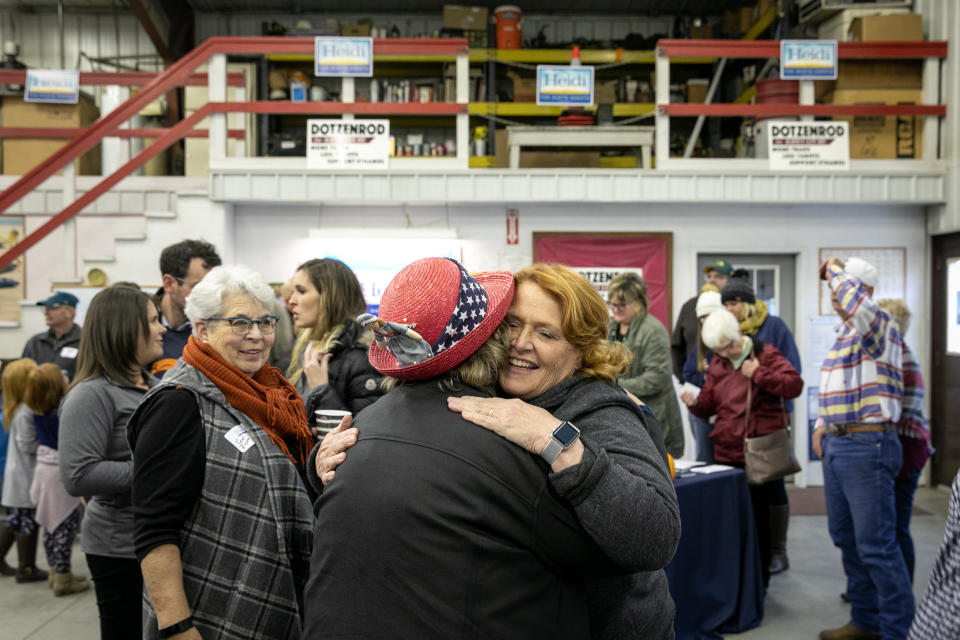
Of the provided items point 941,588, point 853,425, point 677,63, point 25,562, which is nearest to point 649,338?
point 853,425

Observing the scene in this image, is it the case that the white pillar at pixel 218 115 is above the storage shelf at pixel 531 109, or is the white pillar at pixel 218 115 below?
below

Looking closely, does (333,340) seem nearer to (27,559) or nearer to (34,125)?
(27,559)

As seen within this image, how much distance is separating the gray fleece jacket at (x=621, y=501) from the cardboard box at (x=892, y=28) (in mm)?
7003

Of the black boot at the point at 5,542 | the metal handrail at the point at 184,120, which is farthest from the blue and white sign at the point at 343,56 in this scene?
the black boot at the point at 5,542

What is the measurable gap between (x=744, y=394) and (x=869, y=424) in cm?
84

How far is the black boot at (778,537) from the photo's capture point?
466 cm

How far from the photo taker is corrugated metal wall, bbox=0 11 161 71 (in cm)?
1099

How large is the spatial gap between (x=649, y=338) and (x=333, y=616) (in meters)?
3.52

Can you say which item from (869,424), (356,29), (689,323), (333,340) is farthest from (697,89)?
(333,340)

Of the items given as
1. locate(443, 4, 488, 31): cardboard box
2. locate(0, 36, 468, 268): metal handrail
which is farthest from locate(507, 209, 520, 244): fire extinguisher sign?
locate(443, 4, 488, 31): cardboard box

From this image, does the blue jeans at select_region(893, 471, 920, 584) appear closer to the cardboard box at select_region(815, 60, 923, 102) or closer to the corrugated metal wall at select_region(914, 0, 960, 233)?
the corrugated metal wall at select_region(914, 0, 960, 233)

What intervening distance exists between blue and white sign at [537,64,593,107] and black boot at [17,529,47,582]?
199 inches

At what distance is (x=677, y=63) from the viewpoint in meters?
10.5

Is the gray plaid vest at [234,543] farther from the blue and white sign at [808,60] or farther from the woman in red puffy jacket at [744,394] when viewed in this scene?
the blue and white sign at [808,60]
